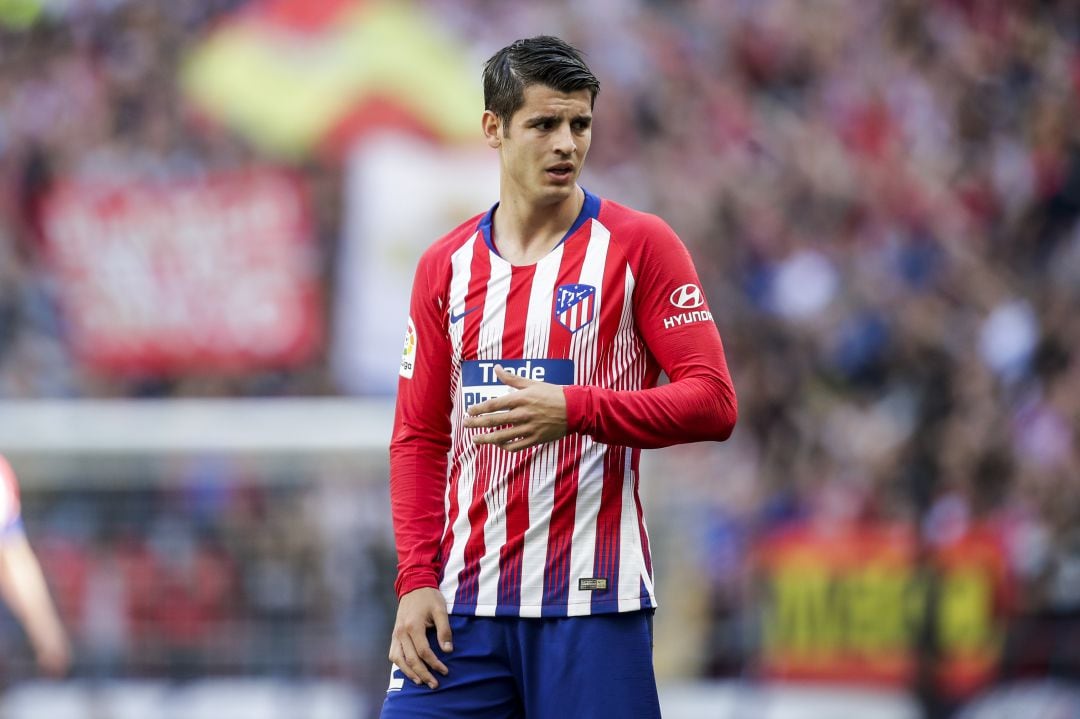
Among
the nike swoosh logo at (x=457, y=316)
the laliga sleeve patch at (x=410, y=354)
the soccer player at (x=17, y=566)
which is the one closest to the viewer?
the nike swoosh logo at (x=457, y=316)

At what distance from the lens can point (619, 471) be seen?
2.77m

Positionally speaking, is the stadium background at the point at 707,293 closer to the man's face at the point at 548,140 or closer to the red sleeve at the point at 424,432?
the red sleeve at the point at 424,432

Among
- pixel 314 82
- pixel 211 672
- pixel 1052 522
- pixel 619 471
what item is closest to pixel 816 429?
pixel 1052 522

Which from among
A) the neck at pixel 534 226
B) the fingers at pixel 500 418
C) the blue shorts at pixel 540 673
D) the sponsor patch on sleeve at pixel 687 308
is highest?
the neck at pixel 534 226

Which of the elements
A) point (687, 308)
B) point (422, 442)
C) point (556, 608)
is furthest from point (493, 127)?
point (556, 608)

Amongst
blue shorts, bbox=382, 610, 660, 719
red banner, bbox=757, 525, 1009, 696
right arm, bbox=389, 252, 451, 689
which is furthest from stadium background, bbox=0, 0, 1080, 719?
blue shorts, bbox=382, 610, 660, 719

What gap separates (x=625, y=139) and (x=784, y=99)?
1.14 meters

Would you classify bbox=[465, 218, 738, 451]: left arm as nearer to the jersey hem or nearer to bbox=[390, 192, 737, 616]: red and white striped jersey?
bbox=[390, 192, 737, 616]: red and white striped jersey

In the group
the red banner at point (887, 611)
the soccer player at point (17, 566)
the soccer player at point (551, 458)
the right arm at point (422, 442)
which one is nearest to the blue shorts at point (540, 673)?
the soccer player at point (551, 458)

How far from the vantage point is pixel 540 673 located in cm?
272

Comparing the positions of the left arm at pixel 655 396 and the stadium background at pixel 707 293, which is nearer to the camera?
the left arm at pixel 655 396

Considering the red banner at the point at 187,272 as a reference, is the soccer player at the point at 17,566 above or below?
below

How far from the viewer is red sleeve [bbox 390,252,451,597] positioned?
2.87 metres

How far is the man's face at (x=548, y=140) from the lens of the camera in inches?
107
